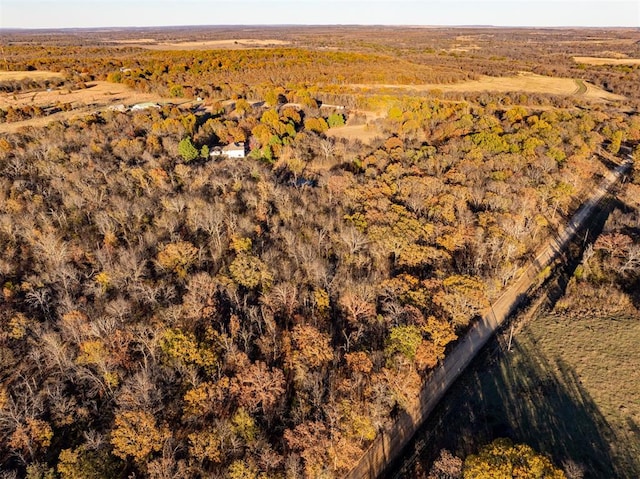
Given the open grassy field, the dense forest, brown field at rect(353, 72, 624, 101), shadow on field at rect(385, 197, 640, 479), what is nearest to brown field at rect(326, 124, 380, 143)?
the dense forest

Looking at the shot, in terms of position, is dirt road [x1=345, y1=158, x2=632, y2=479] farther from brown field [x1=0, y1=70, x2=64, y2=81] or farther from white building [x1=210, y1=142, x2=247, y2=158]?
brown field [x1=0, y1=70, x2=64, y2=81]

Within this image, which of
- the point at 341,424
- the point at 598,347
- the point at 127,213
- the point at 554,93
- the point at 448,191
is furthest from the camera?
the point at 554,93

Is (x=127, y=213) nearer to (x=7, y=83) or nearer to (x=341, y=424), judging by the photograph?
(x=341, y=424)

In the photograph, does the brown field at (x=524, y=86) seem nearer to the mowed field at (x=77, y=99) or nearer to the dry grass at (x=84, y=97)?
the dry grass at (x=84, y=97)

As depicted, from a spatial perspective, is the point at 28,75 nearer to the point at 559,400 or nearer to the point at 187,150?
the point at 187,150

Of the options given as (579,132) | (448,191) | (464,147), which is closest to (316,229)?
(448,191)

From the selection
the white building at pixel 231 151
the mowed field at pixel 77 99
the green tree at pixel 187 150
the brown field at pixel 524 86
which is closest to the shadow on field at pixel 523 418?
the white building at pixel 231 151
